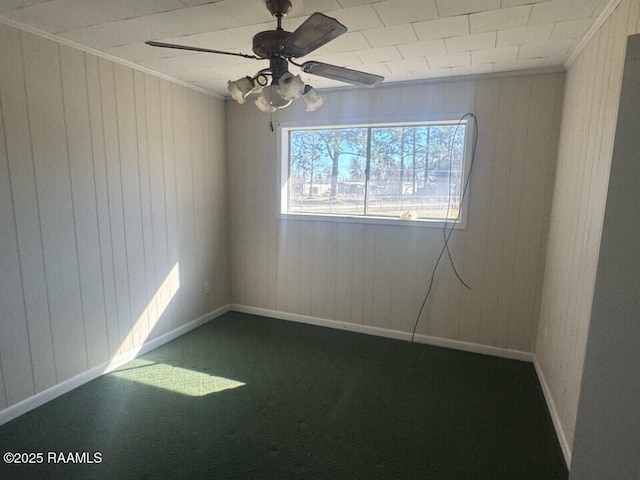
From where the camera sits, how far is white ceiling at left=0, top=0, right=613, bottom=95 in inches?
71.5

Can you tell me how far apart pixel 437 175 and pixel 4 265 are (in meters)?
3.25

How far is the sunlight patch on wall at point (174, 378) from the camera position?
2.56 m

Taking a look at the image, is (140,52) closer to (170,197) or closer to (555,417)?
(170,197)

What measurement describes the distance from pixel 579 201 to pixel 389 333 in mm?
2008

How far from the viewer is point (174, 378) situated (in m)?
2.71

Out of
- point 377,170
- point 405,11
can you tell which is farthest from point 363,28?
point 377,170

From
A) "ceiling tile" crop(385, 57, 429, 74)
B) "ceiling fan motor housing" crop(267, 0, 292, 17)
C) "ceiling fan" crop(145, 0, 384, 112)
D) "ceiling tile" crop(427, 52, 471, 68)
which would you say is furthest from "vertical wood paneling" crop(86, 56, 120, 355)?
"ceiling tile" crop(427, 52, 471, 68)

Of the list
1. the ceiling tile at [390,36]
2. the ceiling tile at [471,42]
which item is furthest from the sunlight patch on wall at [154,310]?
the ceiling tile at [471,42]

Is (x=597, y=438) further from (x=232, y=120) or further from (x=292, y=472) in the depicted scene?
(x=232, y=120)

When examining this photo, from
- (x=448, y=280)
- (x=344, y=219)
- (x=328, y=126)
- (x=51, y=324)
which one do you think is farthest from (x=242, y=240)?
(x=448, y=280)

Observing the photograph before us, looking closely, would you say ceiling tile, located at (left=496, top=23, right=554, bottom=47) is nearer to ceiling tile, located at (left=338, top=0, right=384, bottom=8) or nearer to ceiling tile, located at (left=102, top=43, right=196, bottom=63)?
ceiling tile, located at (left=338, top=0, right=384, bottom=8)

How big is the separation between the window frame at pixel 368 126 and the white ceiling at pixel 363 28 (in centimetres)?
47

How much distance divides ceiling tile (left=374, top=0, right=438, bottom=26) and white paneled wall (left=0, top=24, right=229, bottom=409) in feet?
6.74

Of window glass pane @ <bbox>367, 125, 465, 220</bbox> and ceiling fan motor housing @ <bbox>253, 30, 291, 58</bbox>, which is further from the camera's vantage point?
window glass pane @ <bbox>367, 125, 465, 220</bbox>
